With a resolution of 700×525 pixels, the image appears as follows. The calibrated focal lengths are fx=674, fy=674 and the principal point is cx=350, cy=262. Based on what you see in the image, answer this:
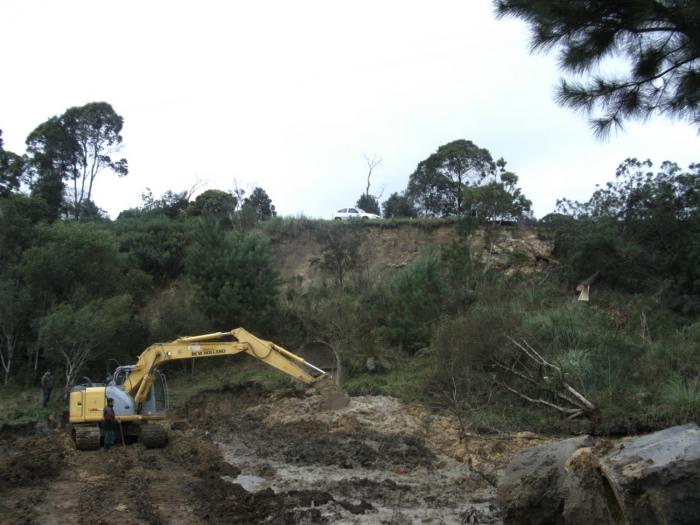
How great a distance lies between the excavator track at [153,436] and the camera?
1526 centimetres

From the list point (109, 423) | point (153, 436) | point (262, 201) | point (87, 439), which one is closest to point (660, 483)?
point (153, 436)

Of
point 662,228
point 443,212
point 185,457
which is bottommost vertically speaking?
point 185,457

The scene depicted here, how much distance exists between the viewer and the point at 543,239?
34.6m

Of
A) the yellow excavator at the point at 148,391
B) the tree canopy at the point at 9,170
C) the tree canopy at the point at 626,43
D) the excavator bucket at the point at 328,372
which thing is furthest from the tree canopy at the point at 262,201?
the tree canopy at the point at 626,43

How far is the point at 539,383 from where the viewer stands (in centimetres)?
1723

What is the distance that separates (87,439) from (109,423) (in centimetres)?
64

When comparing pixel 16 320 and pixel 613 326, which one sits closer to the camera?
pixel 613 326

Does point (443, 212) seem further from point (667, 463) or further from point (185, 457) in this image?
point (667, 463)

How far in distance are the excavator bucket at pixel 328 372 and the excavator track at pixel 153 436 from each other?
4038 mm

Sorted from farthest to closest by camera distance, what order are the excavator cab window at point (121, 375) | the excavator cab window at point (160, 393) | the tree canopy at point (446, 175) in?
1. the tree canopy at point (446, 175)
2. the excavator cab window at point (121, 375)
3. the excavator cab window at point (160, 393)

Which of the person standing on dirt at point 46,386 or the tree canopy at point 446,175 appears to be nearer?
the person standing on dirt at point 46,386

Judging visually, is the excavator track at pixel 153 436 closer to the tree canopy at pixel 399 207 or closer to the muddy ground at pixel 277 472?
the muddy ground at pixel 277 472

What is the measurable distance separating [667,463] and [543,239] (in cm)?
2960

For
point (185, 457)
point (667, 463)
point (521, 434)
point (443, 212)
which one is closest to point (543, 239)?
point (443, 212)
